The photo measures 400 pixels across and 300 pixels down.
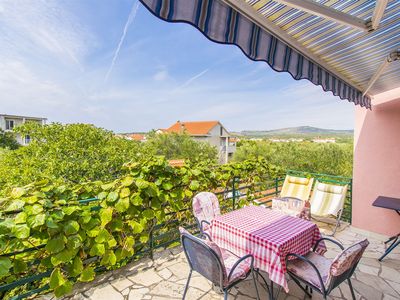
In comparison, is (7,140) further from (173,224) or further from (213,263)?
(213,263)

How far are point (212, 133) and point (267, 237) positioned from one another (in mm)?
33753

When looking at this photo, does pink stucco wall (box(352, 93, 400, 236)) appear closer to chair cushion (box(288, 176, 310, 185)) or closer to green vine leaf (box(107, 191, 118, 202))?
chair cushion (box(288, 176, 310, 185))

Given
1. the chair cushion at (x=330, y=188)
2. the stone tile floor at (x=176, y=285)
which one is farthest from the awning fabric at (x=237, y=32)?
the chair cushion at (x=330, y=188)

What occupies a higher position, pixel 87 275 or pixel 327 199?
pixel 327 199

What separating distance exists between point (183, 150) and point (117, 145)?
1624cm

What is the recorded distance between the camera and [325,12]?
1.36 meters

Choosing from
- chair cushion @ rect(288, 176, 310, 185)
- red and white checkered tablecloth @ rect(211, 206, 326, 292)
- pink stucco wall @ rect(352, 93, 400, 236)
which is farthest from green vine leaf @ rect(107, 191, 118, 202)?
pink stucco wall @ rect(352, 93, 400, 236)

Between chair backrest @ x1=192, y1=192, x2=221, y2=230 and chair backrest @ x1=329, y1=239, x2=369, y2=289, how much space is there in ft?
5.18

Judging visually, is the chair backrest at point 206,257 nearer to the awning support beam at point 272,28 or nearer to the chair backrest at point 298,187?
the awning support beam at point 272,28

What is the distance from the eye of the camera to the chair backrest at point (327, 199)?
460cm

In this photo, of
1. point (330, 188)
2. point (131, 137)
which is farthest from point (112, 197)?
point (131, 137)

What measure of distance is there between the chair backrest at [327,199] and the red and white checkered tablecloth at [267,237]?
7.12 feet

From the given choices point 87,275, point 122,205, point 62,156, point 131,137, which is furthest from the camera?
point 131,137

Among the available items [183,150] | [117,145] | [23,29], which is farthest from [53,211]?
[183,150]
